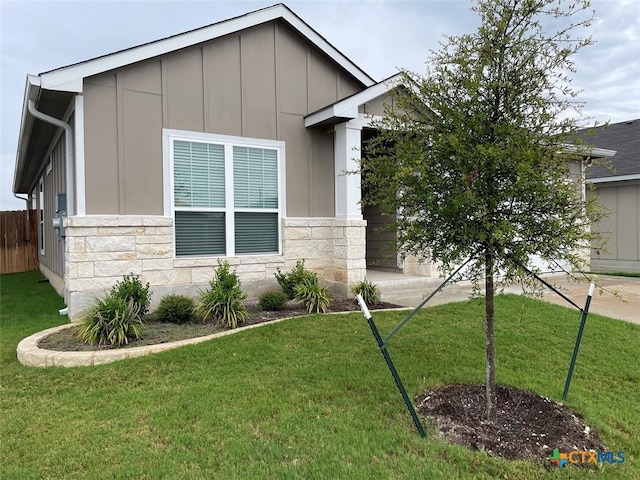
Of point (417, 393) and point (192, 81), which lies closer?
point (417, 393)

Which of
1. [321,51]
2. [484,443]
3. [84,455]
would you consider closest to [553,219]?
[484,443]

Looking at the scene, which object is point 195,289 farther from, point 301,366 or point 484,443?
point 484,443

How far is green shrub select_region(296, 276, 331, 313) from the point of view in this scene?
6602mm

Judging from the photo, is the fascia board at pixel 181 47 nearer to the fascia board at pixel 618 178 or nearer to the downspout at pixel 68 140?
the downspout at pixel 68 140

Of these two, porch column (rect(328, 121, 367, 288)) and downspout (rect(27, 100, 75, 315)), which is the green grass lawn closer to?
porch column (rect(328, 121, 367, 288))

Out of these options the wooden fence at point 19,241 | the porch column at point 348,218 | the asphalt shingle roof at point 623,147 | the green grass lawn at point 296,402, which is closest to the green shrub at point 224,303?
the green grass lawn at point 296,402

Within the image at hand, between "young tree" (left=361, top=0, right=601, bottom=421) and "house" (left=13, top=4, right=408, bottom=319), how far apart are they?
13.9ft

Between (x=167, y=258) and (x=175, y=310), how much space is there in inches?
37.0

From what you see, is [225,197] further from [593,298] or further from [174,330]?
[593,298]

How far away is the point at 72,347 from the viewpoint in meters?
4.90

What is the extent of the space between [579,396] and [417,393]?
1333 mm

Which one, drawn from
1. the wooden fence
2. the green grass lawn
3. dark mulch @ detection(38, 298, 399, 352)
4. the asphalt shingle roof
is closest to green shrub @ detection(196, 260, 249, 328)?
dark mulch @ detection(38, 298, 399, 352)

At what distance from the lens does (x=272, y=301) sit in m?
6.71

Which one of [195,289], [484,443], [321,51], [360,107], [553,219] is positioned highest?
[321,51]
